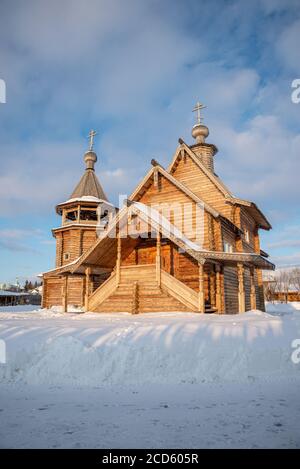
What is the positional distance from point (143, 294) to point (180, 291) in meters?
1.98

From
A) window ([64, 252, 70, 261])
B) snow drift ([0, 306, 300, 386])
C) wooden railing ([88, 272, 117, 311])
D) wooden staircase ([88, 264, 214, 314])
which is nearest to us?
snow drift ([0, 306, 300, 386])

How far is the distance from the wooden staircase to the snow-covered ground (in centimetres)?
476

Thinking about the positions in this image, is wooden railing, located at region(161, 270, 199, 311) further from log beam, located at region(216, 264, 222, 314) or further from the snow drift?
the snow drift

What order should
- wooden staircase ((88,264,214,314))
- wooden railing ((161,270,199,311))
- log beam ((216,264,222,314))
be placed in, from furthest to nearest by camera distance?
log beam ((216,264,222,314)) → wooden staircase ((88,264,214,314)) → wooden railing ((161,270,199,311))

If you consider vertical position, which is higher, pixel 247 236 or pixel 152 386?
pixel 247 236

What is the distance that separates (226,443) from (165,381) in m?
2.54

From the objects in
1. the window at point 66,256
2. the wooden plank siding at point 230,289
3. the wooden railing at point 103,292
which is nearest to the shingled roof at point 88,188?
the window at point 66,256

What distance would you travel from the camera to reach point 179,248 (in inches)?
644

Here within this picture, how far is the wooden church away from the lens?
13727 mm

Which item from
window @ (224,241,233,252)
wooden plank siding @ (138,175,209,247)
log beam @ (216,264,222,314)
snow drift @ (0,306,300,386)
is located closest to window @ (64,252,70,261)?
wooden plank siding @ (138,175,209,247)

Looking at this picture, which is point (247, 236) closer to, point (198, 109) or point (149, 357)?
point (198, 109)

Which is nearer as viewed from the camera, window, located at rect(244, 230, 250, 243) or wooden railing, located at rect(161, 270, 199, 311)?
wooden railing, located at rect(161, 270, 199, 311)

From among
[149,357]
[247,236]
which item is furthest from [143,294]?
[247,236]

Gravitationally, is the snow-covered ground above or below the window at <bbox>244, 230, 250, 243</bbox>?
below
